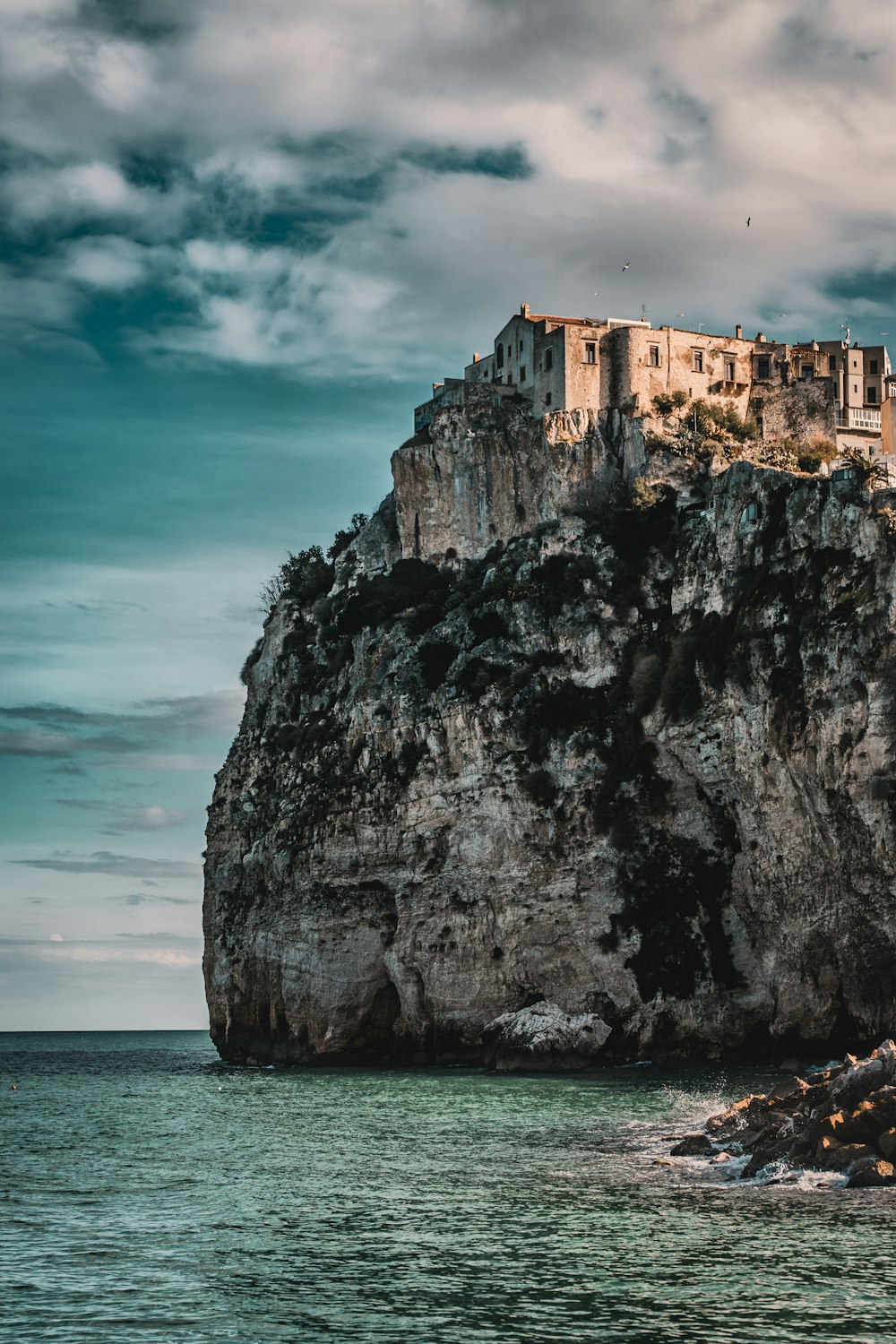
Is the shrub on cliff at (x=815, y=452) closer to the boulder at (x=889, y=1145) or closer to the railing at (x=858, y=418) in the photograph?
the railing at (x=858, y=418)

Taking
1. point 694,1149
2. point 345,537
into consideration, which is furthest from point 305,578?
point 694,1149

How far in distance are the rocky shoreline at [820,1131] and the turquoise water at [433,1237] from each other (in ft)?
2.77

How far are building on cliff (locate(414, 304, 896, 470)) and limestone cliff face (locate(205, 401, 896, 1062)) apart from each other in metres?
1.83

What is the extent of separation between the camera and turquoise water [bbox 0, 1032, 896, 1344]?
16.2 meters

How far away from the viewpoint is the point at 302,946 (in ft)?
182

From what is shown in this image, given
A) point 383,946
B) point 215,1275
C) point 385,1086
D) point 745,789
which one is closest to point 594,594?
point 745,789

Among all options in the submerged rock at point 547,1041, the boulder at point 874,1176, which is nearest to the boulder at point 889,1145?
the boulder at point 874,1176

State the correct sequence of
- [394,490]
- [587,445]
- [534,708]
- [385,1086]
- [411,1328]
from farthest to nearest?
[394,490], [587,445], [534,708], [385,1086], [411,1328]

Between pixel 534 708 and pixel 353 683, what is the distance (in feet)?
32.9

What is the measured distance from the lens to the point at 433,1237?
67.1ft

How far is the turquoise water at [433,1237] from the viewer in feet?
53.2

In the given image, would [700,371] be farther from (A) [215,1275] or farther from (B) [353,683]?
(A) [215,1275]

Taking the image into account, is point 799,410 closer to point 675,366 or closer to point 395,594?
point 675,366

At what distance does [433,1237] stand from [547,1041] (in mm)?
28419
